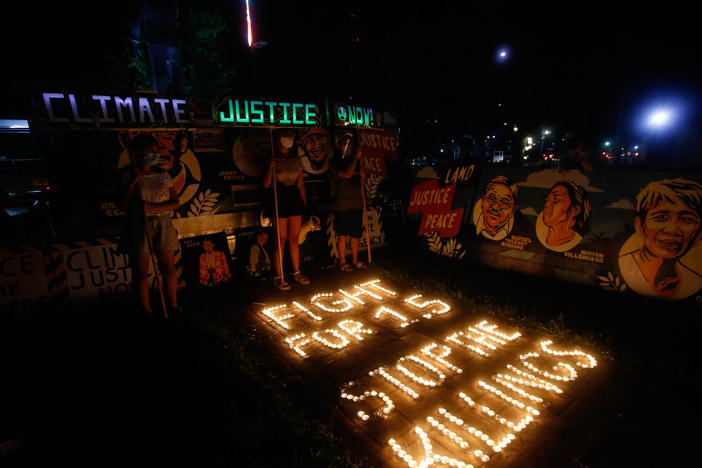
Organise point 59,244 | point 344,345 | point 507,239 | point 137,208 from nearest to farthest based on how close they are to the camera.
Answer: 1. point 344,345
2. point 137,208
3. point 59,244
4. point 507,239

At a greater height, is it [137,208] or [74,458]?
[137,208]

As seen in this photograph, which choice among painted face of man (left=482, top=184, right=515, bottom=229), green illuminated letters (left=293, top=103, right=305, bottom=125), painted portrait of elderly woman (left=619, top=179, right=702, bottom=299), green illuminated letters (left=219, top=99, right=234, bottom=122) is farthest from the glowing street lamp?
green illuminated letters (left=219, top=99, right=234, bottom=122)

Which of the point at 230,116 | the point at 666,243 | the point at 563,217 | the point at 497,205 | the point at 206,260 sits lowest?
the point at 206,260

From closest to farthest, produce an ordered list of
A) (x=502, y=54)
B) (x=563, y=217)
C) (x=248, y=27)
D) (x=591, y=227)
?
1. (x=591, y=227)
2. (x=563, y=217)
3. (x=248, y=27)
4. (x=502, y=54)

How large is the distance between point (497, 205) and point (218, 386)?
562 centimetres

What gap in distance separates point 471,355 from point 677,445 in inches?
70.5

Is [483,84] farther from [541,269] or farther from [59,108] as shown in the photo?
[59,108]

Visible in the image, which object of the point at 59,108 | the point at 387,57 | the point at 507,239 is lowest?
the point at 507,239

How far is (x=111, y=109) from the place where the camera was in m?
5.23

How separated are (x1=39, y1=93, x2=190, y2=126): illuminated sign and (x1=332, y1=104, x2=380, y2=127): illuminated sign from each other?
114 inches

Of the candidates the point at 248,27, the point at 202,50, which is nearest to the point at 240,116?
the point at 248,27

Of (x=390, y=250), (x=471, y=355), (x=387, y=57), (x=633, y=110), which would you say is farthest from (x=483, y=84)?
(x=471, y=355)

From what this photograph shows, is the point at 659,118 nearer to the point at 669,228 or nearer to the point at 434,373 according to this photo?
the point at 669,228

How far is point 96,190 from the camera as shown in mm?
5453
